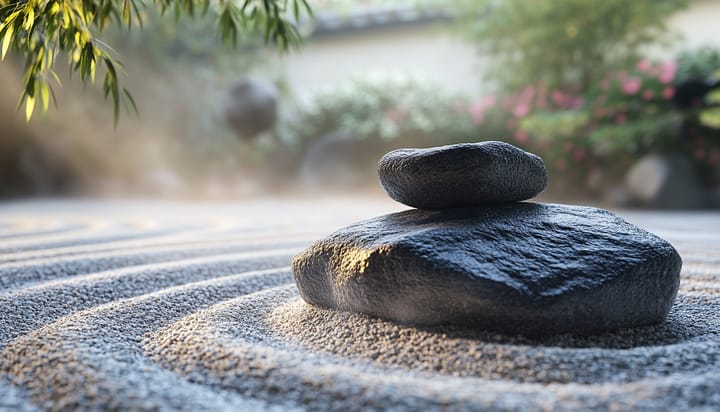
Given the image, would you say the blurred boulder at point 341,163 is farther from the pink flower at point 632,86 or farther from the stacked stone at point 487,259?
the stacked stone at point 487,259

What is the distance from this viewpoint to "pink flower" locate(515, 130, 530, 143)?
6.10 meters

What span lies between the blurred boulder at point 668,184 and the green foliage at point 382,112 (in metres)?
2.15

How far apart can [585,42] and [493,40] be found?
1.00 meters

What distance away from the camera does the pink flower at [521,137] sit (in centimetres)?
610

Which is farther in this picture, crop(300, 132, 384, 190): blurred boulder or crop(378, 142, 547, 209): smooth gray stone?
crop(300, 132, 384, 190): blurred boulder

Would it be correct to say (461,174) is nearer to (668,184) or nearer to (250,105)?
(668,184)

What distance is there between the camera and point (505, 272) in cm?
122

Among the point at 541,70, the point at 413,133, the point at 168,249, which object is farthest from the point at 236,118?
the point at 168,249

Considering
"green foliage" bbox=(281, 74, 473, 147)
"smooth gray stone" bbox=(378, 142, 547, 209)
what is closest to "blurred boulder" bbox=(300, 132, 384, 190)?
"green foliage" bbox=(281, 74, 473, 147)

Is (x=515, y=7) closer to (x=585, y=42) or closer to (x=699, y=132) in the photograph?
(x=585, y=42)

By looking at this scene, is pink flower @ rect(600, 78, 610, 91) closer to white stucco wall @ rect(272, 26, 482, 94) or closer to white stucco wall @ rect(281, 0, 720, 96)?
white stucco wall @ rect(281, 0, 720, 96)

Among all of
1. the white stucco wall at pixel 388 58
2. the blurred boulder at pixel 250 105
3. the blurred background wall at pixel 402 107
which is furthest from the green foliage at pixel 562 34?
the blurred boulder at pixel 250 105

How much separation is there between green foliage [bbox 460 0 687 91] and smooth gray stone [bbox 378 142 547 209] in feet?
15.2

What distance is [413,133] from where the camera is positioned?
23.4 ft
